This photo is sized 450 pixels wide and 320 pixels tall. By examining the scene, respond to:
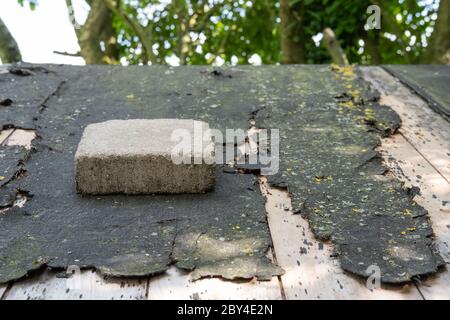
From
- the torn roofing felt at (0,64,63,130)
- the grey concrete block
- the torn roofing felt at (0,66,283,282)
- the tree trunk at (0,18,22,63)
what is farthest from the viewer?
the tree trunk at (0,18,22,63)

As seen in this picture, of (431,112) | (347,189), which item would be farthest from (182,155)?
(431,112)

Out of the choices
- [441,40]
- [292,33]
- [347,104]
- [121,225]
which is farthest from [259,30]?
[121,225]

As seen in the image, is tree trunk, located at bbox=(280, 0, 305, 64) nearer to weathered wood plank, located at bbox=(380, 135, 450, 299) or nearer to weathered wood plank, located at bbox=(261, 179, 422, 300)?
weathered wood plank, located at bbox=(380, 135, 450, 299)

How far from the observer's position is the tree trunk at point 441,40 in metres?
4.18

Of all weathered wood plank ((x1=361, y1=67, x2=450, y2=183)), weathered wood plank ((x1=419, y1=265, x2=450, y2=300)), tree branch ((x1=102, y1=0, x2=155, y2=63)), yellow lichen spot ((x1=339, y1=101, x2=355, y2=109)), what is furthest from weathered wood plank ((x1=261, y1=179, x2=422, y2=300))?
tree branch ((x1=102, y1=0, x2=155, y2=63))

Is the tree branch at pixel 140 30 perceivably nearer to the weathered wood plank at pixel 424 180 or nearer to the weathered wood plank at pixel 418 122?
the weathered wood plank at pixel 418 122

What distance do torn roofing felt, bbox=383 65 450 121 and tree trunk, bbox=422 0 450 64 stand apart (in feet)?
3.13

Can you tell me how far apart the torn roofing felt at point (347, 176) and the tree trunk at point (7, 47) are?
2089mm

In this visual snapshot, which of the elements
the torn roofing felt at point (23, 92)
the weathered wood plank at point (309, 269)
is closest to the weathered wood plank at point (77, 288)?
the weathered wood plank at point (309, 269)

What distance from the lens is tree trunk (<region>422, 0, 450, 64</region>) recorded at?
13.7 feet

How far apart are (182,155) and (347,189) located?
1.90 ft

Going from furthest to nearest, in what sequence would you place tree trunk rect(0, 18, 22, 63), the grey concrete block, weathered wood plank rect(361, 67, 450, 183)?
tree trunk rect(0, 18, 22, 63) → weathered wood plank rect(361, 67, 450, 183) → the grey concrete block

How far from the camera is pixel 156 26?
6.89 metres
